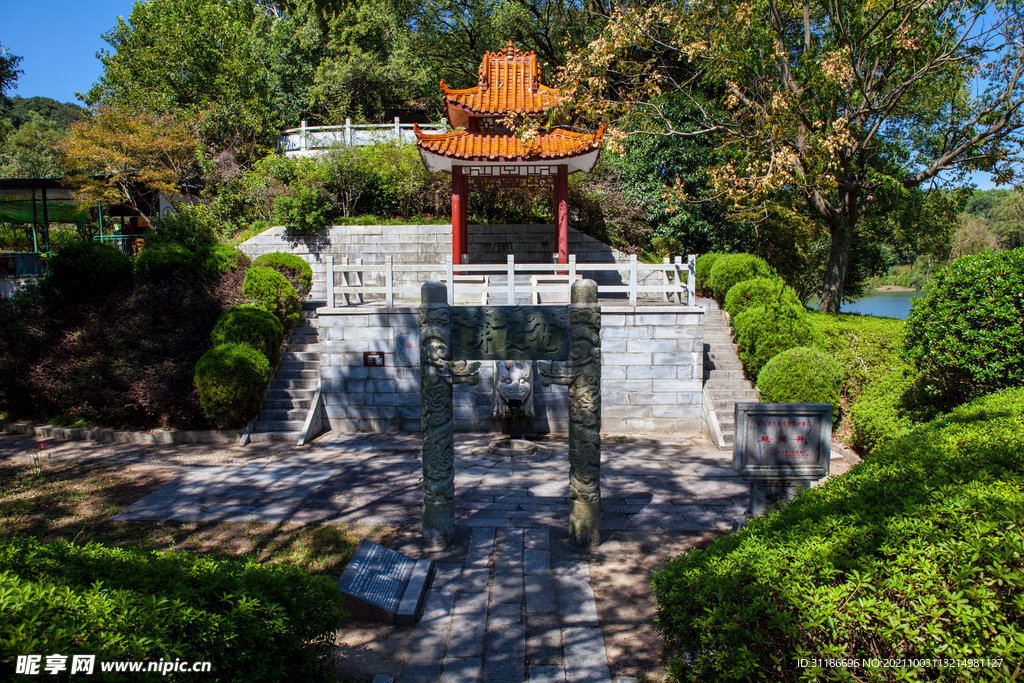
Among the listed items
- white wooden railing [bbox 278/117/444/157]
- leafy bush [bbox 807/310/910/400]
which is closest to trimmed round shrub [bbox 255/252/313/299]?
white wooden railing [bbox 278/117/444/157]

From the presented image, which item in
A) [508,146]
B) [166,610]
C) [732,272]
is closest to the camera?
[166,610]

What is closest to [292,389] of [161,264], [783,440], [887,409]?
[161,264]

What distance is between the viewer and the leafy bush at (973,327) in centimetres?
646

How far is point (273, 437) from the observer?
9812 millimetres

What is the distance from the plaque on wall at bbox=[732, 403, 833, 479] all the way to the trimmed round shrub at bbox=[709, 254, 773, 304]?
7613 mm

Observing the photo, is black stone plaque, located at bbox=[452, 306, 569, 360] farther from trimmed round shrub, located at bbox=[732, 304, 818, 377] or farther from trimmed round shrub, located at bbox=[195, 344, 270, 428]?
trimmed round shrub, located at bbox=[732, 304, 818, 377]

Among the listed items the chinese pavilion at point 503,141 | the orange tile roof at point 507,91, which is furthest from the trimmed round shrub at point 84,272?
the orange tile roof at point 507,91

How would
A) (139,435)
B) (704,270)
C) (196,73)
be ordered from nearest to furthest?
(139,435), (704,270), (196,73)

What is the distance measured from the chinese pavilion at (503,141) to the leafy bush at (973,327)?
6941mm

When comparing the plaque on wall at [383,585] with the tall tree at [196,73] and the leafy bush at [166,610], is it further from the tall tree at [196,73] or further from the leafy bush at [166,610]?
the tall tree at [196,73]

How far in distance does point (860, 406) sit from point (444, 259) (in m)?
11.2

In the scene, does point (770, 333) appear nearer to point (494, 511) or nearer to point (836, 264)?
point (836, 264)

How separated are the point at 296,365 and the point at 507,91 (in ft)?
24.8

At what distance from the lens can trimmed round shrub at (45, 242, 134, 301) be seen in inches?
429
